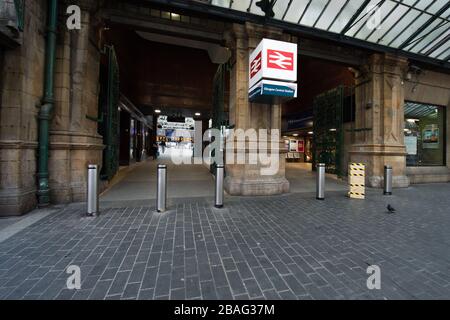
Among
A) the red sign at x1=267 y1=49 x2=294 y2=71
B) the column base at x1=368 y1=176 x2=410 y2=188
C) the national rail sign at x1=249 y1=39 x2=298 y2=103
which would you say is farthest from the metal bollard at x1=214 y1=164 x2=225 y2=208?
the column base at x1=368 y1=176 x2=410 y2=188

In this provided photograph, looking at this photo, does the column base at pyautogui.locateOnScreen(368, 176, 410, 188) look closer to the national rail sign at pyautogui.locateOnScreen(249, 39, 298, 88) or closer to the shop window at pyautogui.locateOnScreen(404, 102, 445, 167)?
the shop window at pyautogui.locateOnScreen(404, 102, 445, 167)

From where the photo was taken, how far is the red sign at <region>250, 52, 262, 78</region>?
616 centimetres

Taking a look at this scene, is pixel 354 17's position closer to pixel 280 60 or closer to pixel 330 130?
pixel 280 60

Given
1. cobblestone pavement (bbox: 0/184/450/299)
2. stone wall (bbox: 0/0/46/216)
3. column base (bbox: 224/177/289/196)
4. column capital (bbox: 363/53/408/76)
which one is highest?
column capital (bbox: 363/53/408/76)

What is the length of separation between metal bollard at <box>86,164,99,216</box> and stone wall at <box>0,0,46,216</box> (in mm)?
1504

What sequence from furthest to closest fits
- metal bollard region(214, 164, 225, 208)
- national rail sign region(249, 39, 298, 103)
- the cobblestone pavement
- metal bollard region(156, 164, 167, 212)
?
national rail sign region(249, 39, 298, 103), metal bollard region(214, 164, 225, 208), metal bollard region(156, 164, 167, 212), the cobblestone pavement

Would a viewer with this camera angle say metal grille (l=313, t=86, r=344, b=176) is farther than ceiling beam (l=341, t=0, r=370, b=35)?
Yes

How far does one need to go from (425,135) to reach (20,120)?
17.0 m

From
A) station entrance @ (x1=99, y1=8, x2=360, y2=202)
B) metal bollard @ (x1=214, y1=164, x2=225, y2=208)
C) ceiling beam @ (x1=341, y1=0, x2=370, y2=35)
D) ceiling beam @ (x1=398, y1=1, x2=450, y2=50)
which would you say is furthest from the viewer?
station entrance @ (x1=99, y1=8, x2=360, y2=202)

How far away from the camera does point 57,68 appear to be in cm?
572

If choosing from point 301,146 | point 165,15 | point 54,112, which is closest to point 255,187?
point 54,112

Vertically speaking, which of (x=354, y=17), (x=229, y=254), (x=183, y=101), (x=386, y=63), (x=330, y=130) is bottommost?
(x=229, y=254)

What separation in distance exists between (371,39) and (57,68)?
11.3m

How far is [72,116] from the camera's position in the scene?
5906 mm
